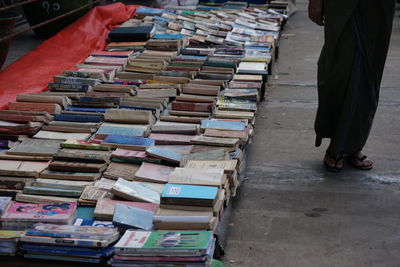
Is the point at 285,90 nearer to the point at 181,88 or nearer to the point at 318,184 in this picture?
the point at 181,88

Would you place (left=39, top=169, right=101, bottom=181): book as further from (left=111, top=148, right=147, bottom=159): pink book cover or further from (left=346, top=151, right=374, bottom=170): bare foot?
(left=346, top=151, right=374, bottom=170): bare foot

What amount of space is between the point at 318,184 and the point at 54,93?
1.87 metres

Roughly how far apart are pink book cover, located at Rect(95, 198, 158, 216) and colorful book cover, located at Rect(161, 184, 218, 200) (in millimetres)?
86

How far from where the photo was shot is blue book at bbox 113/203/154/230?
2.60m

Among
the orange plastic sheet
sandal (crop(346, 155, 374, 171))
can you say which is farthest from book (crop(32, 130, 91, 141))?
sandal (crop(346, 155, 374, 171))

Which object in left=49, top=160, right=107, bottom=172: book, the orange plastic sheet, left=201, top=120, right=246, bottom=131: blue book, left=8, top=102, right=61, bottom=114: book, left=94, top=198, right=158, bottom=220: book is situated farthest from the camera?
the orange plastic sheet

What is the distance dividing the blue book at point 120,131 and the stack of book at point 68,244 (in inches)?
48.5

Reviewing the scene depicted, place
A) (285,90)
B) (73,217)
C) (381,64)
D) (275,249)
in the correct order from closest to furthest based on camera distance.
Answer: (73,217) → (275,249) → (381,64) → (285,90)

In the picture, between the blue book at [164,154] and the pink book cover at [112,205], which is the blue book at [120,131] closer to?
the blue book at [164,154]

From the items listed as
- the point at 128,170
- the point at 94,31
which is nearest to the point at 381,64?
the point at 128,170

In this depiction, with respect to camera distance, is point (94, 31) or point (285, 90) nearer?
point (285, 90)

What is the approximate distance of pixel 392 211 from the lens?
327cm

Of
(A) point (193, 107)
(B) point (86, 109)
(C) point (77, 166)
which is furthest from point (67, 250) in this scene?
(A) point (193, 107)

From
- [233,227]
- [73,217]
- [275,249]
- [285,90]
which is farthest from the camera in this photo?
[285,90]
